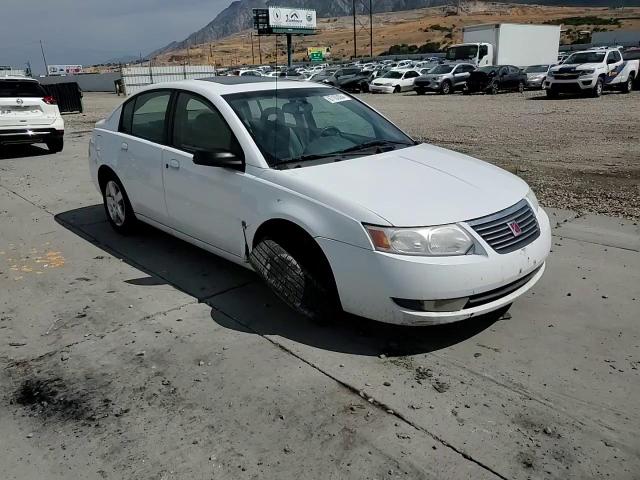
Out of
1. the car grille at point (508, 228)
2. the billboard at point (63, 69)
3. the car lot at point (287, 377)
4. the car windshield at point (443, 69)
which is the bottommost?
the billboard at point (63, 69)

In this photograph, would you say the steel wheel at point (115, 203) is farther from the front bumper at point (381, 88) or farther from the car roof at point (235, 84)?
the front bumper at point (381, 88)

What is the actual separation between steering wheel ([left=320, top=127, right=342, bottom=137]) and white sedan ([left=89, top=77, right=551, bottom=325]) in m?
0.01

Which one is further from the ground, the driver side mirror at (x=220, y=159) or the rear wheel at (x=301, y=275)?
the driver side mirror at (x=220, y=159)

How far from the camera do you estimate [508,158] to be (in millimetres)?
9609

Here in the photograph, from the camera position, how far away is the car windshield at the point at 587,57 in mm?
22000

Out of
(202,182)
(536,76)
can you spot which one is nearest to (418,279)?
(202,182)

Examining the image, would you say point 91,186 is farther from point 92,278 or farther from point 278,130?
point 278,130

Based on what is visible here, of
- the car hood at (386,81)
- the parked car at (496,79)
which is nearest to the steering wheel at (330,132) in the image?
the parked car at (496,79)

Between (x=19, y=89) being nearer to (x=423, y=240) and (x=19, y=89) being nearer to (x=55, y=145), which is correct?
(x=55, y=145)

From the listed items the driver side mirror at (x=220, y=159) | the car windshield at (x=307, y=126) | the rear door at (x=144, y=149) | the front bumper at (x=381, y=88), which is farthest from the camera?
the front bumper at (x=381, y=88)

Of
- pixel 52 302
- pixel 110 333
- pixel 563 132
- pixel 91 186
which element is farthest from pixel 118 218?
pixel 563 132

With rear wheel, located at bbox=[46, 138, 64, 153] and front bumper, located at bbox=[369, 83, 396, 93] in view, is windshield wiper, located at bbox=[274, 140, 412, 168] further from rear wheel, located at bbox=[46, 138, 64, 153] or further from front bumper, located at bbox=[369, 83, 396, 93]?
front bumper, located at bbox=[369, 83, 396, 93]

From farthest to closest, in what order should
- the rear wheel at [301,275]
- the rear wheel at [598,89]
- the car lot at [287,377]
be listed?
the rear wheel at [598,89]
the rear wheel at [301,275]
the car lot at [287,377]

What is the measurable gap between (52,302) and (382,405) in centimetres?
284
